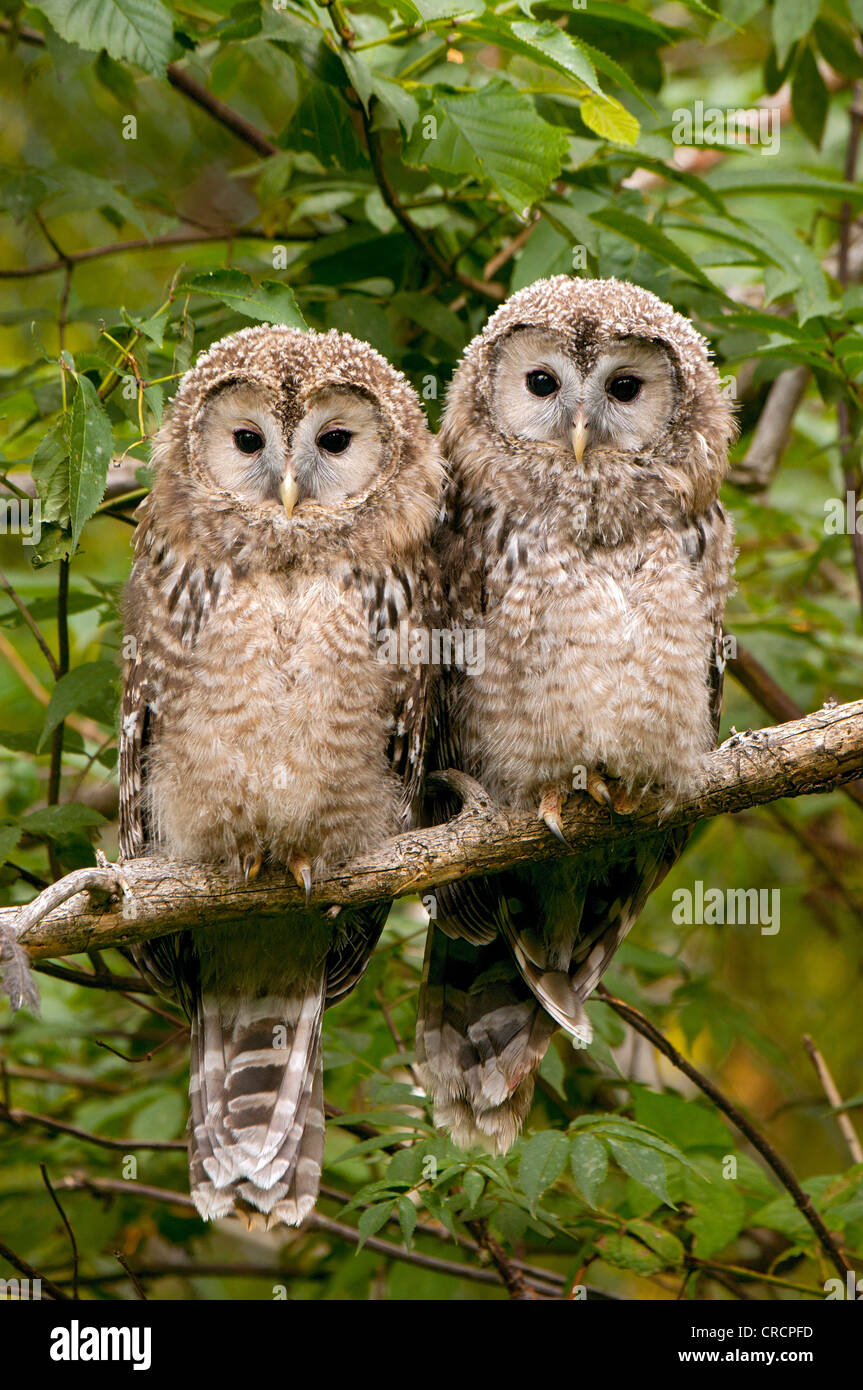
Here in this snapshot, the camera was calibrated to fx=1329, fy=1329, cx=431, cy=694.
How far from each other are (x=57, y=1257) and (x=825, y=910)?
3.12 meters

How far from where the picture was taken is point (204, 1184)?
2873 mm

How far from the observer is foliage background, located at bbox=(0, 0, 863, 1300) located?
2818 millimetres

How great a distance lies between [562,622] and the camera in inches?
114

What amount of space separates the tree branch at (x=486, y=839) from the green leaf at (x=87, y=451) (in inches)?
28.9

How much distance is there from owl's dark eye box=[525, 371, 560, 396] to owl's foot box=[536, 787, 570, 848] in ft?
3.04

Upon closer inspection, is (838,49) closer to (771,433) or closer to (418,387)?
(771,433)

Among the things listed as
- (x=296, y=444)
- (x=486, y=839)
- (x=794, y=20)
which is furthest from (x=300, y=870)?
(x=794, y=20)

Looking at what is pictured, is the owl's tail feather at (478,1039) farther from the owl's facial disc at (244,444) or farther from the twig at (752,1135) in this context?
the owl's facial disc at (244,444)

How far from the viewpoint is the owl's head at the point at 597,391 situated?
2979mm

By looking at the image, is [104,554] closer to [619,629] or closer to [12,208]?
[12,208]

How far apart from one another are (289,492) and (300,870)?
0.78 m

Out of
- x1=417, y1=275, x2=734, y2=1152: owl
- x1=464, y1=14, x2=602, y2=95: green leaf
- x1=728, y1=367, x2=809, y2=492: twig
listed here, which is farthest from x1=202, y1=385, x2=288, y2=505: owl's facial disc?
x1=728, y1=367, x2=809, y2=492: twig

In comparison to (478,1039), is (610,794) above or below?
above

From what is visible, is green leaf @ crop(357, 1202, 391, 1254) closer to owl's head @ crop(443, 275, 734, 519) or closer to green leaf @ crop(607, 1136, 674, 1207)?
green leaf @ crop(607, 1136, 674, 1207)
